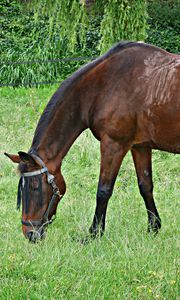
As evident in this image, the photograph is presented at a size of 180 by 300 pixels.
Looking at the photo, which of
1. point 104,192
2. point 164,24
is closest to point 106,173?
point 104,192

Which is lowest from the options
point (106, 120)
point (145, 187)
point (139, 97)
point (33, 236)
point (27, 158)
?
point (33, 236)

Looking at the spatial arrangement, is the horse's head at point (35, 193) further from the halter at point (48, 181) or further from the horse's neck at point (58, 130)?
the horse's neck at point (58, 130)

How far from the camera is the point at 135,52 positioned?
190 inches

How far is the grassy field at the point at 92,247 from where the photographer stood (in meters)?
3.75

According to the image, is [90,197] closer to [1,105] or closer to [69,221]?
[69,221]

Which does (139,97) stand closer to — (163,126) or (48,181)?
(163,126)

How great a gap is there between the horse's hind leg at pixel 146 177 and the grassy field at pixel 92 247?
10 centimetres

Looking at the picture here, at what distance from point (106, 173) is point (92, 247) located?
67cm

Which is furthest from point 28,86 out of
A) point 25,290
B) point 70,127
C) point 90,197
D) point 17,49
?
point 25,290

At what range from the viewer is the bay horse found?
15.2 ft

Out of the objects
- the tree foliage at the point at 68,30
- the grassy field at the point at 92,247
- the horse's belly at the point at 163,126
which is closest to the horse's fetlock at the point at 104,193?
the grassy field at the point at 92,247

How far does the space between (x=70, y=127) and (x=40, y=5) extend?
6156mm

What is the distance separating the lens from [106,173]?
4.85m

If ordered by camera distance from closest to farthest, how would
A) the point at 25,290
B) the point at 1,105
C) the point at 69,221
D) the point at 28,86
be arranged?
the point at 25,290 < the point at 69,221 < the point at 1,105 < the point at 28,86
